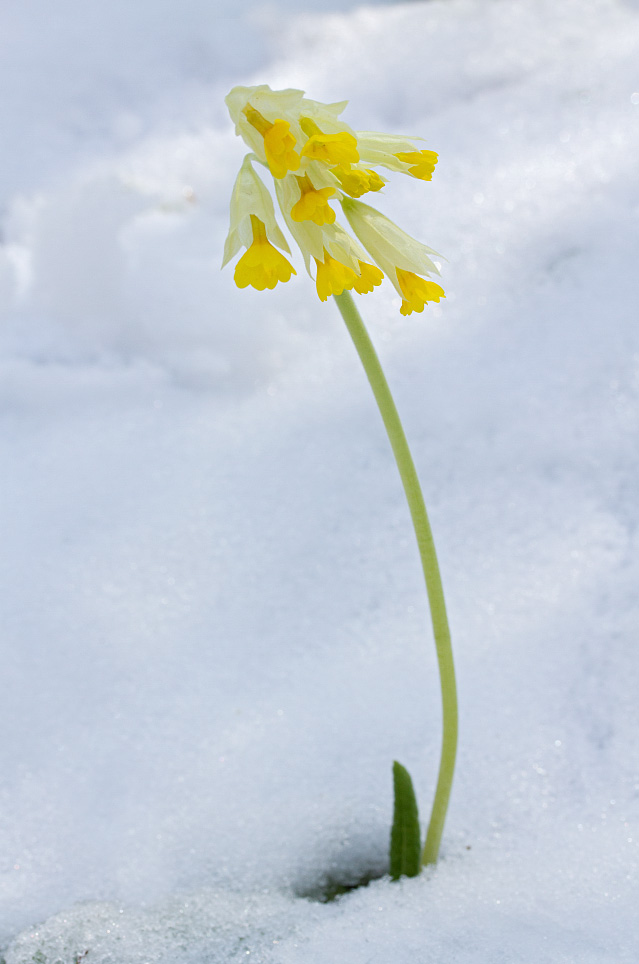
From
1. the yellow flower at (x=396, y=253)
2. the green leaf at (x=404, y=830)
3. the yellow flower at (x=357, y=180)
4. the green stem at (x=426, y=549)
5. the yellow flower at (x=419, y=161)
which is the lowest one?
the green leaf at (x=404, y=830)

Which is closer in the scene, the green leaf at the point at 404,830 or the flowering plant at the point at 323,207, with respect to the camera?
the flowering plant at the point at 323,207

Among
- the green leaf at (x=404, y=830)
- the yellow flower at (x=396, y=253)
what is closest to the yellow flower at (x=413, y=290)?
the yellow flower at (x=396, y=253)

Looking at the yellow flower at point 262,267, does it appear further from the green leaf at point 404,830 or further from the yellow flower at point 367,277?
the green leaf at point 404,830

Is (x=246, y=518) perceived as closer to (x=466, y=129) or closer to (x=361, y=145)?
(x=361, y=145)

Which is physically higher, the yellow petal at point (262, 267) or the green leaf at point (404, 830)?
the yellow petal at point (262, 267)

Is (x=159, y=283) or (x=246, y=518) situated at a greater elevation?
(x=159, y=283)

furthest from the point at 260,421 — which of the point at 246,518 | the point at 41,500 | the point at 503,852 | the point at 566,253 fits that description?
the point at 503,852

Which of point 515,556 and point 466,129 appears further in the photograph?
point 466,129
